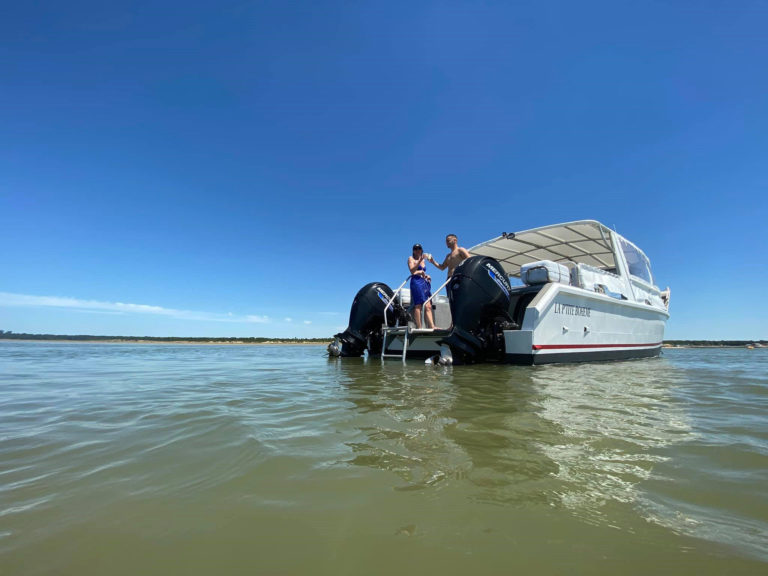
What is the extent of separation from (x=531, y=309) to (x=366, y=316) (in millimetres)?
4043

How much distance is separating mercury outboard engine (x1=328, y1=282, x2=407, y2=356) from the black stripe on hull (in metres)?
3.18

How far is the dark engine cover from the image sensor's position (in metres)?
8.81

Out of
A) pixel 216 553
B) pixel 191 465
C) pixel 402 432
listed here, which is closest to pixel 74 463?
pixel 191 465

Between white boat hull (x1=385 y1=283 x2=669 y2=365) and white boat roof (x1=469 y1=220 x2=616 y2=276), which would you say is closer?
white boat hull (x1=385 y1=283 x2=669 y2=365)

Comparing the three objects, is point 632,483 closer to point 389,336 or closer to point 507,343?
point 507,343

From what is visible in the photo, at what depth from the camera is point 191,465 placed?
170cm

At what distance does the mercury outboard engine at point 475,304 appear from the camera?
6.50 m

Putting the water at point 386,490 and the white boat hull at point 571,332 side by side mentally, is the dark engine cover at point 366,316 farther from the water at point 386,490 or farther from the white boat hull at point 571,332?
the water at point 386,490

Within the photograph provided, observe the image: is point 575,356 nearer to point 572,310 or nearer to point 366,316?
point 572,310

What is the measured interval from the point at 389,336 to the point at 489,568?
7670mm

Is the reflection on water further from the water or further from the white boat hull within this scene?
the white boat hull

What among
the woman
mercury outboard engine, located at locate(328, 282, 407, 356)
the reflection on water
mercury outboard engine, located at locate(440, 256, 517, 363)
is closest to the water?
the reflection on water

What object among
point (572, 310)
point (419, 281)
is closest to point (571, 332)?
point (572, 310)

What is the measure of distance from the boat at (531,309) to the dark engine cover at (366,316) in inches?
1.1
